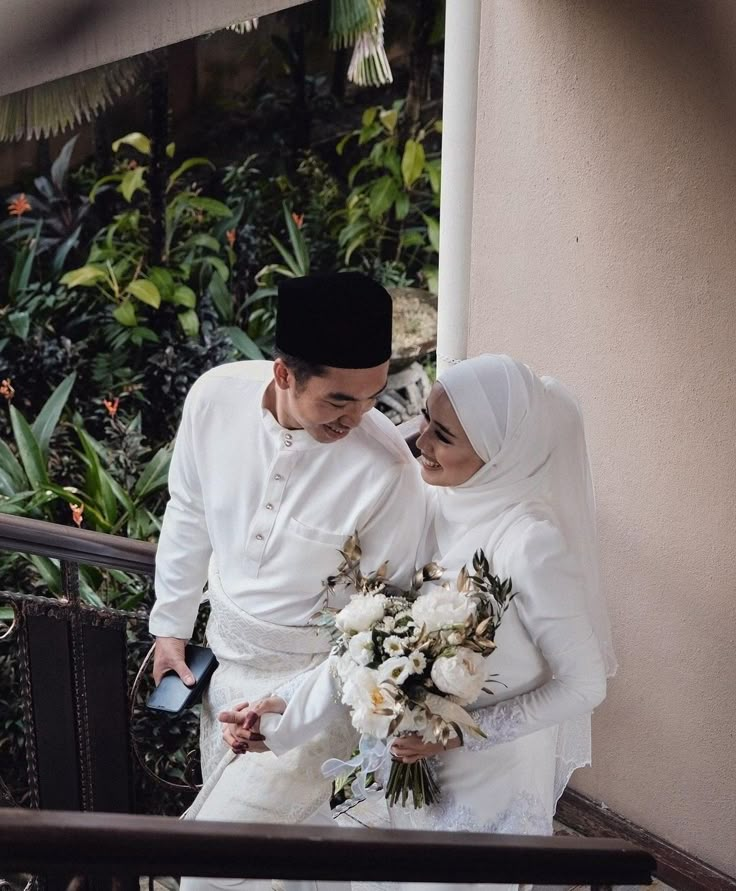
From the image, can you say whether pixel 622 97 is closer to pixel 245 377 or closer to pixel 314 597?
pixel 245 377

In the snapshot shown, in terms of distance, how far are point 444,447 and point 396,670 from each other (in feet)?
1.52

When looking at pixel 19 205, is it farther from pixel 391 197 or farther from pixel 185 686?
pixel 185 686

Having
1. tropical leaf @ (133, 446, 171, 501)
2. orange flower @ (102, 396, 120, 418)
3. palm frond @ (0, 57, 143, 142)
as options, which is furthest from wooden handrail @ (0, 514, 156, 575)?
palm frond @ (0, 57, 143, 142)

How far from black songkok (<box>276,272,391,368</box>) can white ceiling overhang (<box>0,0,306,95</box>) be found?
2.15 feet

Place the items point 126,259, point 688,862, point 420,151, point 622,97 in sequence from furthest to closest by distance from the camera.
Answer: point 420,151 → point 126,259 → point 688,862 → point 622,97

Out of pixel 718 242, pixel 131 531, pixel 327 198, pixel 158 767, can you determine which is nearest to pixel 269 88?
pixel 327 198

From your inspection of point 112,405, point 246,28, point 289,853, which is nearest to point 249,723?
point 289,853

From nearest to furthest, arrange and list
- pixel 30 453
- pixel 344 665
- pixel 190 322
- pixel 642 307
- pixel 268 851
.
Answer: pixel 268 851
pixel 344 665
pixel 642 307
pixel 30 453
pixel 190 322

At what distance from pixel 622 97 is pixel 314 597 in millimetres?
1555

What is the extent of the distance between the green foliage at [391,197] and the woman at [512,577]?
515 centimetres

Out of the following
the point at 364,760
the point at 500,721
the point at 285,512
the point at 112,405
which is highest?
the point at 285,512

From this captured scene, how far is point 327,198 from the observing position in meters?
7.36

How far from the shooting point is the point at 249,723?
2.35 meters

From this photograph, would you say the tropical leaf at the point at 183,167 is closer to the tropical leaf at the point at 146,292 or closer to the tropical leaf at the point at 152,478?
the tropical leaf at the point at 146,292
